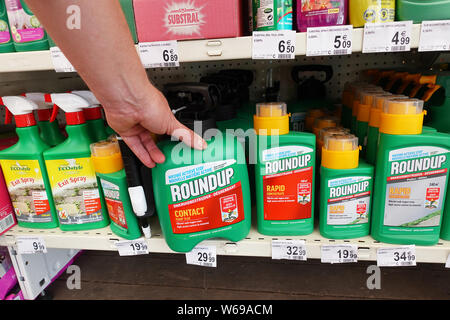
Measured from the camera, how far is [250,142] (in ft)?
2.98

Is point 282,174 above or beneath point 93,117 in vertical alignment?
beneath

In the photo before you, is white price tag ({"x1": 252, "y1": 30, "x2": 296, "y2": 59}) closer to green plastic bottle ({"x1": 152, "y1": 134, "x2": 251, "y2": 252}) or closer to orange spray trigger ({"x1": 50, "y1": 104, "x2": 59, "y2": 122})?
green plastic bottle ({"x1": 152, "y1": 134, "x2": 251, "y2": 252})

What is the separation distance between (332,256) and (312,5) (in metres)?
0.67

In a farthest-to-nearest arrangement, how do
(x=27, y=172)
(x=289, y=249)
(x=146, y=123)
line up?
(x=27, y=172) < (x=289, y=249) < (x=146, y=123)

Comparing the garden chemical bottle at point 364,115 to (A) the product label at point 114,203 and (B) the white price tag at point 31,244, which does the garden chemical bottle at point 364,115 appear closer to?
(A) the product label at point 114,203

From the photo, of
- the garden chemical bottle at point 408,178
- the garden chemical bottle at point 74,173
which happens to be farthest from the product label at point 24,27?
the garden chemical bottle at point 408,178

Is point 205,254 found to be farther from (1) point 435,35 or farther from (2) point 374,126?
(1) point 435,35

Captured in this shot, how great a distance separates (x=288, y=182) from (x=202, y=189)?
243 mm

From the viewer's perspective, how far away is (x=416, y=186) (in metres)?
0.82

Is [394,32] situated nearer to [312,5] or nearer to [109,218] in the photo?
[312,5]

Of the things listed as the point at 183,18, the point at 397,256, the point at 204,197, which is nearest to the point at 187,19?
the point at 183,18
